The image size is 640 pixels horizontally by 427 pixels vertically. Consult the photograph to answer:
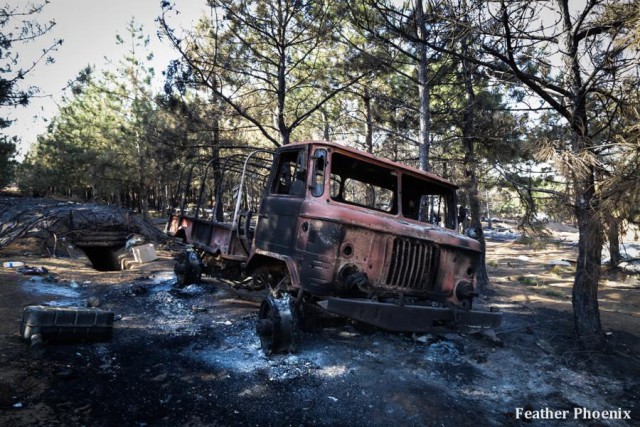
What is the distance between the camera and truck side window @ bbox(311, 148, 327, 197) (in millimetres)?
4688

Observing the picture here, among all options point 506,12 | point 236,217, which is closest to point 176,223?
point 236,217

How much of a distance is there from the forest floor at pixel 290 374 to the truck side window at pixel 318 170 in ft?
6.57

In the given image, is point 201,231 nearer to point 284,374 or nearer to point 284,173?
point 284,173

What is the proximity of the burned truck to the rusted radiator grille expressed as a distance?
1 cm

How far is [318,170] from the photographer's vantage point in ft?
15.8

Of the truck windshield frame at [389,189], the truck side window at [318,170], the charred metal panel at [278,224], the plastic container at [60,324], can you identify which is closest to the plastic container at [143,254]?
the plastic container at [60,324]

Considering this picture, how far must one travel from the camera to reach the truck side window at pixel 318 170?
4688mm

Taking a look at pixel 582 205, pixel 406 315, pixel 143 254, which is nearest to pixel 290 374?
pixel 406 315

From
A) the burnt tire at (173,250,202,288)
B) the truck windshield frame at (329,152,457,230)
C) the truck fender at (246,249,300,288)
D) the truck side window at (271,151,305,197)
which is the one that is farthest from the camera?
the burnt tire at (173,250,202,288)

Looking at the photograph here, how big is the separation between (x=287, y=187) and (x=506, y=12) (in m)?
3.83

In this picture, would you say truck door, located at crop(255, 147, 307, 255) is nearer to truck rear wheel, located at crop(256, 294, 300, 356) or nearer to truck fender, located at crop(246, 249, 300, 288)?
truck fender, located at crop(246, 249, 300, 288)

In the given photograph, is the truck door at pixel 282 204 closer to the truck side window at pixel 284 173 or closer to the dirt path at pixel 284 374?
the truck side window at pixel 284 173

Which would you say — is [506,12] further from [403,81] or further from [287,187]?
[403,81]

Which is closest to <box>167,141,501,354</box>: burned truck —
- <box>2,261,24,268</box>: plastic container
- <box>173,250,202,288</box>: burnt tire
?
<box>173,250,202,288</box>: burnt tire
